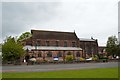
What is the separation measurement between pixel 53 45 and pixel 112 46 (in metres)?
→ 29.1

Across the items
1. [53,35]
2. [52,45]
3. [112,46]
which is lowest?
[112,46]

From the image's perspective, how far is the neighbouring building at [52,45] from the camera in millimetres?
80875

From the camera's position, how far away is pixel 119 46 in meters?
98.8

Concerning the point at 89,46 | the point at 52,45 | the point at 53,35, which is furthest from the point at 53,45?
the point at 89,46

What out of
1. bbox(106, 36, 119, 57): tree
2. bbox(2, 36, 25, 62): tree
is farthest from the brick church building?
bbox(2, 36, 25, 62): tree

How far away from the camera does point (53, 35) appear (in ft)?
295

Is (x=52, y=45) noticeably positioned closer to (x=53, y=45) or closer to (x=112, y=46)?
(x=53, y=45)

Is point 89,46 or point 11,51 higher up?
point 89,46

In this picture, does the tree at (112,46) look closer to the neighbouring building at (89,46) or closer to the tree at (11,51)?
the neighbouring building at (89,46)

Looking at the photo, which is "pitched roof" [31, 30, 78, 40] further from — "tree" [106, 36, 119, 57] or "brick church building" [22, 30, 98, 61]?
"tree" [106, 36, 119, 57]

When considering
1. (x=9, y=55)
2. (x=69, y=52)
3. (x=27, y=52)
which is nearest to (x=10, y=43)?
(x=9, y=55)

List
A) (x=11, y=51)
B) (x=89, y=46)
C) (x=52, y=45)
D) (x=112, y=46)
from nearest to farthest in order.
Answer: (x=11, y=51)
(x=52, y=45)
(x=89, y=46)
(x=112, y=46)

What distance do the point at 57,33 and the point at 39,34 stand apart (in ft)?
28.6

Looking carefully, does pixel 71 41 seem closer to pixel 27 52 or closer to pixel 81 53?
pixel 81 53
